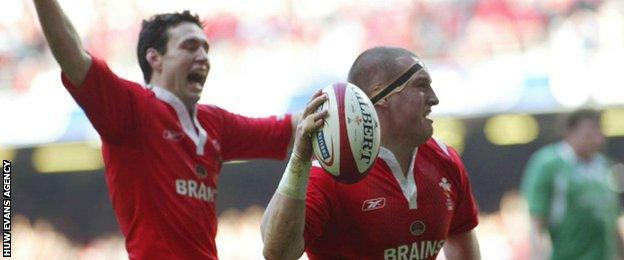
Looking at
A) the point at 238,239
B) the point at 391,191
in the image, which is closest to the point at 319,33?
the point at 238,239

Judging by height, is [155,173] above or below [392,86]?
below

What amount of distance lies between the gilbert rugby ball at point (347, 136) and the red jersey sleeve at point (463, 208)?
0.81 meters

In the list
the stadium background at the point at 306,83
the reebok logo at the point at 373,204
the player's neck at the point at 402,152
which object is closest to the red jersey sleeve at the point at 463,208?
the player's neck at the point at 402,152

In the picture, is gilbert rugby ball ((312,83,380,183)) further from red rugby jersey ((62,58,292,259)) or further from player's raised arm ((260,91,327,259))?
red rugby jersey ((62,58,292,259))

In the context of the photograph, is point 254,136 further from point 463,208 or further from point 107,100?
point 463,208

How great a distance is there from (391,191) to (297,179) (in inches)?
26.1

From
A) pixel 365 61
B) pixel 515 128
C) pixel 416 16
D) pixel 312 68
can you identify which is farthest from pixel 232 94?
pixel 365 61

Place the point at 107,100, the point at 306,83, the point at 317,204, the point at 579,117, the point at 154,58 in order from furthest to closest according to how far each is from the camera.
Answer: the point at 306,83, the point at 579,117, the point at 154,58, the point at 107,100, the point at 317,204

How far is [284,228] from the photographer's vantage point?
4.26 meters

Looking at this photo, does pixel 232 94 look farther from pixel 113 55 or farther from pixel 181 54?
pixel 181 54

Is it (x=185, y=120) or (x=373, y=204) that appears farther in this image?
(x=185, y=120)

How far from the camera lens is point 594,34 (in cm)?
1157

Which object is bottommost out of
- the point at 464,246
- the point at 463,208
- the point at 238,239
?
the point at 238,239

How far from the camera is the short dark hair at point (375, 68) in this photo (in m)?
4.68
